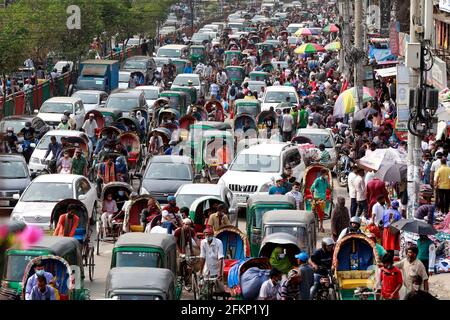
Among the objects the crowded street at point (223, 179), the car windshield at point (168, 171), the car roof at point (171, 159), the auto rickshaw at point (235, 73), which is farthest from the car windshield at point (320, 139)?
the auto rickshaw at point (235, 73)

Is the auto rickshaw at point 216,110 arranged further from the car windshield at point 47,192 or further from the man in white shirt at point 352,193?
the car windshield at point 47,192

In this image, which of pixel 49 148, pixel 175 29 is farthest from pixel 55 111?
pixel 175 29

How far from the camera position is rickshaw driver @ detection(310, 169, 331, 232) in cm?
2667

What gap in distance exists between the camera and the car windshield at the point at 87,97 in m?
43.7

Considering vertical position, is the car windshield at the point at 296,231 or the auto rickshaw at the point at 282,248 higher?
the auto rickshaw at the point at 282,248

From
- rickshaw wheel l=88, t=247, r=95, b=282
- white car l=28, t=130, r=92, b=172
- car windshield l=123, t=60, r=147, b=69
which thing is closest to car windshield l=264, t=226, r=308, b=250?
rickshaw wheel l=88, t=247, r=95, b=282

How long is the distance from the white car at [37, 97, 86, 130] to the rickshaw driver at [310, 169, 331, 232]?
12.8 meters

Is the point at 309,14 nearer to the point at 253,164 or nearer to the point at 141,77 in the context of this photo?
the point at 141,77

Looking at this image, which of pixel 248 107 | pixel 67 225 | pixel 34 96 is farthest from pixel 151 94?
pixel 67 225

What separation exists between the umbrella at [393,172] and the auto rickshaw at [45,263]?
27.0ft

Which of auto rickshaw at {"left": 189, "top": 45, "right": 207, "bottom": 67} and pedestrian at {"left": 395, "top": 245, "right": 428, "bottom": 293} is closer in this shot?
pedestrian at {"left": 395, "top": 245, "right": 428, "bottom": 293}

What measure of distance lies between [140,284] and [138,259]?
2338 mm

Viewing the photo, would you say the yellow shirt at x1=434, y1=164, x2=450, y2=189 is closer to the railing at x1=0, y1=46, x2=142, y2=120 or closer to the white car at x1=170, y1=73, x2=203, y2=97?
the railing at x1=0, y1=46, x2=142, y2=120

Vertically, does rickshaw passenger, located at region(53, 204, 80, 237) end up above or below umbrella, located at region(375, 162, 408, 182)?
above
